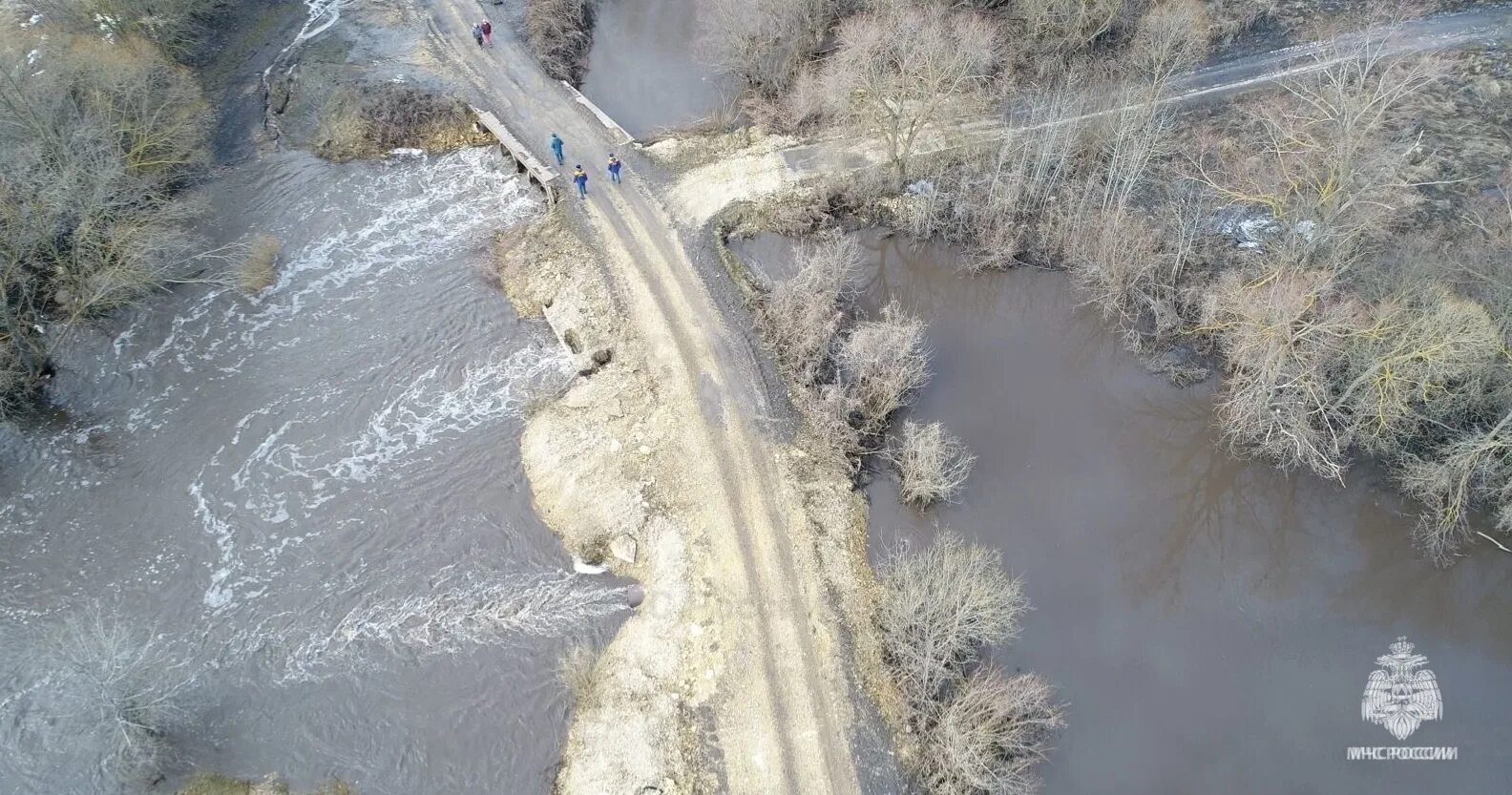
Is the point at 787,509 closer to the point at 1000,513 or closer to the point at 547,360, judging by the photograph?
the point at 1000,513

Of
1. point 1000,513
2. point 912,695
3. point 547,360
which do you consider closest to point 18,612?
point 547,360

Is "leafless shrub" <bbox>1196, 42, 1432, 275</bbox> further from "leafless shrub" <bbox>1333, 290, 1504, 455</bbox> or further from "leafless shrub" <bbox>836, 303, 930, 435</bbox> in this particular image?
"leafless shrub" <bbox>836, 303, 930, 435</bbox>

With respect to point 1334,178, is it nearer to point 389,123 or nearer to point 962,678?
point 962,678

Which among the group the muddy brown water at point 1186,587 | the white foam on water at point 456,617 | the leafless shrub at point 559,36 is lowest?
the muddy brown water at point 1186,587

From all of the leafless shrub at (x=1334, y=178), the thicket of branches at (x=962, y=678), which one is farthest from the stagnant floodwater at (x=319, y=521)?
the leafless shrub at (x=1334, y=178)

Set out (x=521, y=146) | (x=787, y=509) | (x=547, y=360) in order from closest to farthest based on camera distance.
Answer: (x=787, y=509), (x=547, y=360), (x=521, y=146)

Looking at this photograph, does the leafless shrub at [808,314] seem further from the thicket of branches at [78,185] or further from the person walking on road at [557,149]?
the thicket of branches at [78,185]
